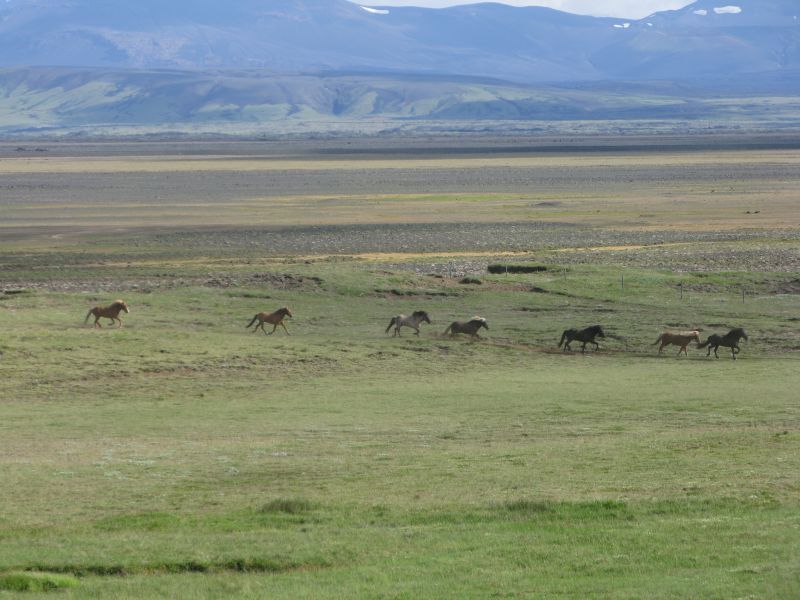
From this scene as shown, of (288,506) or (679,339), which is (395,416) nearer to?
(288,506)

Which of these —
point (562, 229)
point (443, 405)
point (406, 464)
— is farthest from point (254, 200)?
point (406, 464)

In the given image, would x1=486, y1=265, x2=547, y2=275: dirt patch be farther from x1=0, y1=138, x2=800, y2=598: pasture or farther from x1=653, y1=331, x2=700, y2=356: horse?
x1=653, y1=331, x2=700, y2=356: horse

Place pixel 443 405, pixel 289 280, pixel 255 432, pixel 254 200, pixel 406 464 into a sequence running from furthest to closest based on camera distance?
1. pixel 254 200
2. pixel 289 280
3. pixel 443 405
4. pixel 255 432
5. pixel 406 464

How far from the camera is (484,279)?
42562 mm

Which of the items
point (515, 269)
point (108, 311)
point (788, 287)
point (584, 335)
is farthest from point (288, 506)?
point (515, 269)

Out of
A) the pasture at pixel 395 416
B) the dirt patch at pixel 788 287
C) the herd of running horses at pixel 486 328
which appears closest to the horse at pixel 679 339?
the herd of running horses at pixel 486 328

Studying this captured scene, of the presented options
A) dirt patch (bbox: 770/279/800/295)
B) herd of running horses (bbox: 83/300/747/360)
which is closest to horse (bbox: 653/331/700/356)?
herd of running horses (bbox: 83/300/747/360)

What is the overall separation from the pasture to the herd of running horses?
0.36m

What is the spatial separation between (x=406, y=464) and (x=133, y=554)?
607cm

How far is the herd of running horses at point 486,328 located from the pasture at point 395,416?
0.36m

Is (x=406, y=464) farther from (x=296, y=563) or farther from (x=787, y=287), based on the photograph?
(x=787, y=287)

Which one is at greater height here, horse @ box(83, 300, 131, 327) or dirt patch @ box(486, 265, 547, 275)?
horse @ box(83, 300, 131, 327)

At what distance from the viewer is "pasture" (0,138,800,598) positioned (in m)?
12.7

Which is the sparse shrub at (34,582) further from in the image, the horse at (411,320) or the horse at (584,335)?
the horse at (584,335)
